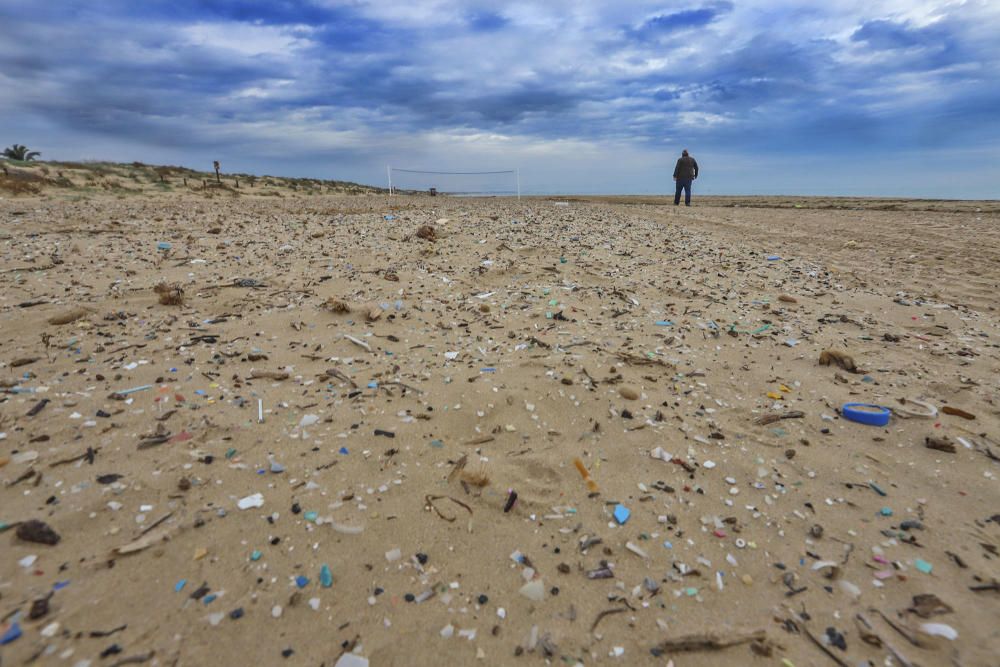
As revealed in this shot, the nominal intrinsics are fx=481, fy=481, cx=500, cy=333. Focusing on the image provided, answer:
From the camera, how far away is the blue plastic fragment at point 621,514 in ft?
7.10

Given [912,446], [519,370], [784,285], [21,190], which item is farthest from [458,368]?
[21,190]

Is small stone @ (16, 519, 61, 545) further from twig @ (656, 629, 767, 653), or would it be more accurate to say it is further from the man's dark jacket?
the man's dark jacket

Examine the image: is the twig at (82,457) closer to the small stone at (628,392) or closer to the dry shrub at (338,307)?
the dry shrub at (338,307)

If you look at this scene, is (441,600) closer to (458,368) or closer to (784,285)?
(458,368)

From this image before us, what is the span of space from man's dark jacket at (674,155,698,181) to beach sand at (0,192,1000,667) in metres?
9.65

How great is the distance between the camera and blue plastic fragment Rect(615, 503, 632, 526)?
85.2 inches

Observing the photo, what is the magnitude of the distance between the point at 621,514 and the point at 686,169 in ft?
45.1

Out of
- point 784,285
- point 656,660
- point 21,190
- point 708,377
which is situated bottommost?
point 656,660

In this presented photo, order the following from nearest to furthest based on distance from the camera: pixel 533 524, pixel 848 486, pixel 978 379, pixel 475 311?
pixel 533 524
pixel 848 486
pixel 978 379
pixel 475 311

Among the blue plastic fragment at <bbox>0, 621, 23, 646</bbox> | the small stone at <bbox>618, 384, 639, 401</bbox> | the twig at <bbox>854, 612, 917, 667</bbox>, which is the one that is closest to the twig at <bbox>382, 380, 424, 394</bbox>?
the small stone at <bbox>618, 384, 639, 401</bbox>

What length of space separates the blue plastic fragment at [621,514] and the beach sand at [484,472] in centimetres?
3

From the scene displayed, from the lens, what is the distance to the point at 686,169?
13.8 m

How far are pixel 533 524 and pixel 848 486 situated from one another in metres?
1.58

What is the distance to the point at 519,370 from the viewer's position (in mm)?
3365
